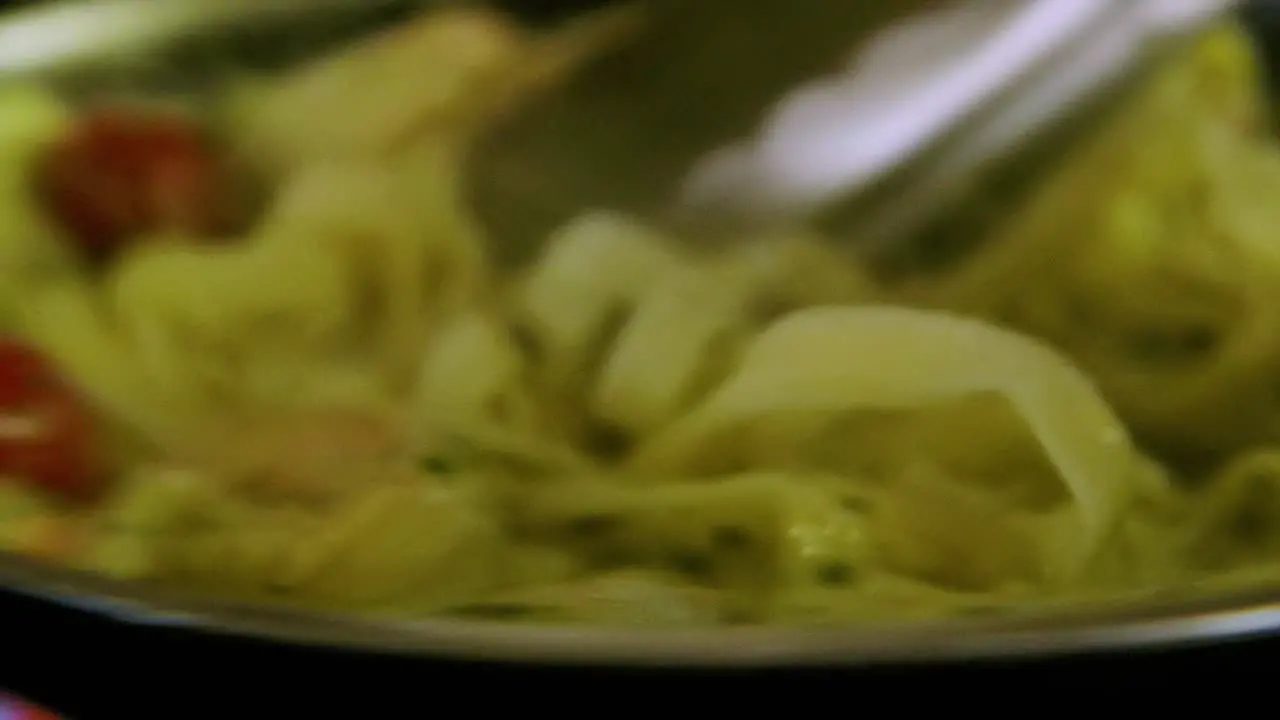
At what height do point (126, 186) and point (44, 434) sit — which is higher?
point (126, 186)

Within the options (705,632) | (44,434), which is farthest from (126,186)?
(705,632)

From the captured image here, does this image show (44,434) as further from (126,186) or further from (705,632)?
(705,632)

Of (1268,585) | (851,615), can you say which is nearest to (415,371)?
(851,615)

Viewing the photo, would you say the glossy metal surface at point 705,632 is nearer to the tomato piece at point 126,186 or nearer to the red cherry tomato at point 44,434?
the red cherry tomato at point 44,434

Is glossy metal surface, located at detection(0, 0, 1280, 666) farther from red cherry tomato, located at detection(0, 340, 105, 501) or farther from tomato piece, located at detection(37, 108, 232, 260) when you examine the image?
tomato piece, located at detection(37, 108, 232, 260)

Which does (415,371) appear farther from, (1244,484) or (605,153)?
(1244,484)

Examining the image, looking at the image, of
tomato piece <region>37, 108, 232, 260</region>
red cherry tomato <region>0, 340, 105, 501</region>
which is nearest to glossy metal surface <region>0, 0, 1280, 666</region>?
red cherry tomato <region>0, 340, 105, 501</region>
